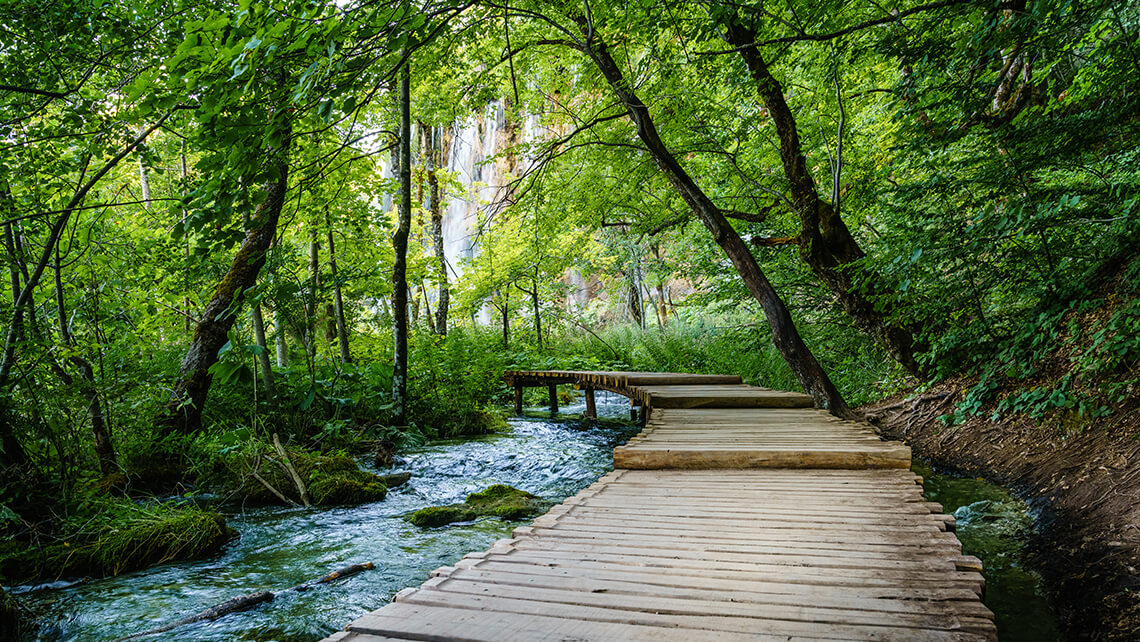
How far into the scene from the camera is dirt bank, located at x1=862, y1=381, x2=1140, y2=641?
3061 millimetres

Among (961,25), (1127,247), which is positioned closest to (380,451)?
(1127,247)

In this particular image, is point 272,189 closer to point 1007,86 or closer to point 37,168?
point 37,168

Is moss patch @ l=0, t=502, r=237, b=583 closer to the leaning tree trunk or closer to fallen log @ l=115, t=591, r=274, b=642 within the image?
fallen log @ l=115, t=591, r=274, b=642

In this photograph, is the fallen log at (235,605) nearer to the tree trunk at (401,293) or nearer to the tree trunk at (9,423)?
the tree trunk at (9,423)

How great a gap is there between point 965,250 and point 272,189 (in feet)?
24.6

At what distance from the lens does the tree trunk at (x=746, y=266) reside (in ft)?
22.2

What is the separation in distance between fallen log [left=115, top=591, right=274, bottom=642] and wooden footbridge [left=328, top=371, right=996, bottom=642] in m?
1.99

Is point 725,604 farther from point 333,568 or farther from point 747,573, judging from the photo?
point 333,568

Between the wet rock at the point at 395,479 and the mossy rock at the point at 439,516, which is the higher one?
the wet rock at the point at 395,479

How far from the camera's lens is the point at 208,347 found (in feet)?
23.1

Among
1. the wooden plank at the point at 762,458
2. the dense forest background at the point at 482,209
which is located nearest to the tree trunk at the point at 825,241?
the dense forest background at the point at 482,209

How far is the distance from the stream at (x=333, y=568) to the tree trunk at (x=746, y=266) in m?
1.31

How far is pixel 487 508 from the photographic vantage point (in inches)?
226

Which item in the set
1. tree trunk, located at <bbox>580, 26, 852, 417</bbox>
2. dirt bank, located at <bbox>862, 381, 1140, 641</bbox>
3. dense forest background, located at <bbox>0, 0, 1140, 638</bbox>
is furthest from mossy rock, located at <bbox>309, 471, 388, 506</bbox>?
dirt bank, located at <bbox>862, 381, 1140, 641</bbox>
